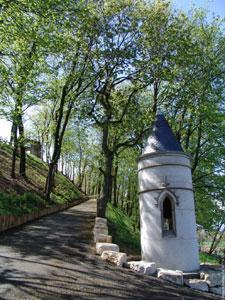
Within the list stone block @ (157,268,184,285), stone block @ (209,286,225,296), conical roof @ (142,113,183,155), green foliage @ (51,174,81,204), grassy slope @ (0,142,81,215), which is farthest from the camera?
green foliage @ (51,174,81,204)

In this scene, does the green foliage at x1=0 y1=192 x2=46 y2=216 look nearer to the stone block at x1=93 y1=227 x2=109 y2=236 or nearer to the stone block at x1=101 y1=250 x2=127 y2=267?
the stone block at x1=93 y1=227 x2=109 y2=236

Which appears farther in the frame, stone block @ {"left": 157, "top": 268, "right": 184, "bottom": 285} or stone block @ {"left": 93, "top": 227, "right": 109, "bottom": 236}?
stone block @ {"left": 93, "top": 227, "right": 109, "bottom": 236}

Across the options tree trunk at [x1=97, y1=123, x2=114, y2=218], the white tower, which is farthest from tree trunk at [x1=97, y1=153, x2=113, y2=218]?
the white tower

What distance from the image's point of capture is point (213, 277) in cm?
1405

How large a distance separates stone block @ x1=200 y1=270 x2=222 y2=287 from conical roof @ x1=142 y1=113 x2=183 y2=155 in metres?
4.99

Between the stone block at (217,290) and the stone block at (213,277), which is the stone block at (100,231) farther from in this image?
the stone block at (217,290)

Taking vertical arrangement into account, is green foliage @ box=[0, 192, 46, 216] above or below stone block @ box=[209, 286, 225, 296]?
above

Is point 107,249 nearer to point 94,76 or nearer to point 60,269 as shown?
point 60,269

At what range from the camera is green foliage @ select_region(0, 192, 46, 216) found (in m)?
18.9

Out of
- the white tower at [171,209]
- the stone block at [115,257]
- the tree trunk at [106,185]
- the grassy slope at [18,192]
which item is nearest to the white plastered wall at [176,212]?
the white tower at [171,209]

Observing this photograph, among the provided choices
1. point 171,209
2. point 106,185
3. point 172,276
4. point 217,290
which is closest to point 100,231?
point 171,209

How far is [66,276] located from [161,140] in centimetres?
767

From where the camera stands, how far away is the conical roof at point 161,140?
50.9 ft

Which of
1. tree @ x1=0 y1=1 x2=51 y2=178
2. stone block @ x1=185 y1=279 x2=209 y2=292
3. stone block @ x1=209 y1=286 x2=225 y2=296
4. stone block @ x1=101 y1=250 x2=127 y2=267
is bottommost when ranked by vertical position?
stone block @ x1=209 y1=286 x2=225 y2=296
